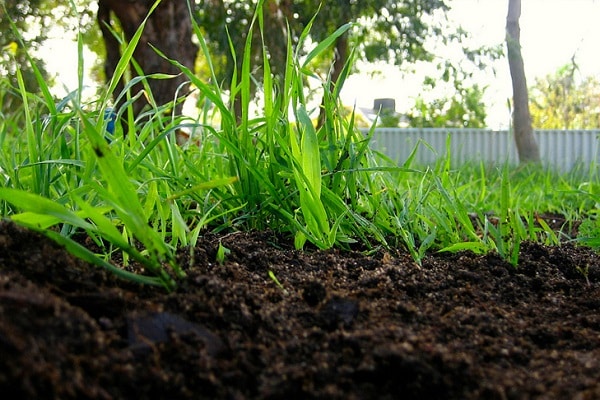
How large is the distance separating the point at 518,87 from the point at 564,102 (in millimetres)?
8869

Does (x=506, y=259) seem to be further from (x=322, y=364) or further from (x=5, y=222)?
(x=5, y=222)

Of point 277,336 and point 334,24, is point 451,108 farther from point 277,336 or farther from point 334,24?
point 277,336

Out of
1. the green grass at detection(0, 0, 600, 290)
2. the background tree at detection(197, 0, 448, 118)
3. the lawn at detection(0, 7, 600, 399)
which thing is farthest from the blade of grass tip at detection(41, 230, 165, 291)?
the background tree at detection(197, 0, 448, 118)

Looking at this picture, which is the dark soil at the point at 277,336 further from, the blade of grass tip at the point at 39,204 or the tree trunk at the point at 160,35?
the tree trunk at the point at 160,35

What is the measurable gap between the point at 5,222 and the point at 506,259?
33.0 inches

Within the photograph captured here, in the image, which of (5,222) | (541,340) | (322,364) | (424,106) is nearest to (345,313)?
(322,364)

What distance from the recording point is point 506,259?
1.11m

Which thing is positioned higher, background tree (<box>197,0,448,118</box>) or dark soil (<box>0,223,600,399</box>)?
background tree (<box>197,0,448,118</box>)

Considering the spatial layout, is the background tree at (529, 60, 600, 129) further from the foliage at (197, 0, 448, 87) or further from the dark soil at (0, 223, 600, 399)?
the dark soil at (0, 223, 600, 399)

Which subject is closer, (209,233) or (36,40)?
(209,233)

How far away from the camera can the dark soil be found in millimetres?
559

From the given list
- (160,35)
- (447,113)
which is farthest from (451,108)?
(160,35)

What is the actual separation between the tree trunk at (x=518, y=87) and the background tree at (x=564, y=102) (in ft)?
A: 24.1

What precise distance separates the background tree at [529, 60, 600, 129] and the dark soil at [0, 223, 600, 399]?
628 inches
